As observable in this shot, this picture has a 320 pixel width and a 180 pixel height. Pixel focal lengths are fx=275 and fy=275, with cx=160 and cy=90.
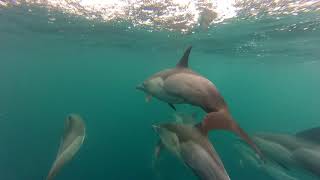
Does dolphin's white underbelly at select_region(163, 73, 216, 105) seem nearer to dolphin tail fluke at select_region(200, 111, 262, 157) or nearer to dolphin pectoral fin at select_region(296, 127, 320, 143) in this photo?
dolphin tail fluke at select_region(200, 111, 262, 157)

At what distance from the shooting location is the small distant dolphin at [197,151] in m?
2.75

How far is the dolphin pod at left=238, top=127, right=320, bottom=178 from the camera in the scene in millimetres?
4320

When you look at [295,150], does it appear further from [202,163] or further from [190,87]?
[202,163]

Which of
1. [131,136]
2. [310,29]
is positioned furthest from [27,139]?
[310,29]

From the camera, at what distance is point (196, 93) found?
330cm

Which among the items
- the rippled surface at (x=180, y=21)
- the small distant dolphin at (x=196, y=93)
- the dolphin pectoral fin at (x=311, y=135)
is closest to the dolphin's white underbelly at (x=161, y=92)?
the small distant dolphin at (x=196, y=93)

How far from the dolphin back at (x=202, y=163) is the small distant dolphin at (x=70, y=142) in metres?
1.30

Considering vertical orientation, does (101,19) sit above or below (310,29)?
below

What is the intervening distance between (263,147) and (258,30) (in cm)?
2068

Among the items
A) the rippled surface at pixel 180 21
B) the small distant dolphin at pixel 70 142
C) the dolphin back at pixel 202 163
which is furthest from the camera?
the rippled surface at pixel 180 21

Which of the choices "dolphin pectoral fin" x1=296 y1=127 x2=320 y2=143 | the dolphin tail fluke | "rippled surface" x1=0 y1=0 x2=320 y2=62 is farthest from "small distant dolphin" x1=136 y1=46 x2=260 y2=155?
"rippled surface" x1=0 y1=0 x2=320 y2=62

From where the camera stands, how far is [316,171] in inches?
165

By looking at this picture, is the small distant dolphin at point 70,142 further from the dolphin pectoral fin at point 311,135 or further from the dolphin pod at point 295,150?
the dolphin pectoral fin at point 311,135

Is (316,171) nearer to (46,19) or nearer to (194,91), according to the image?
(194,91)
